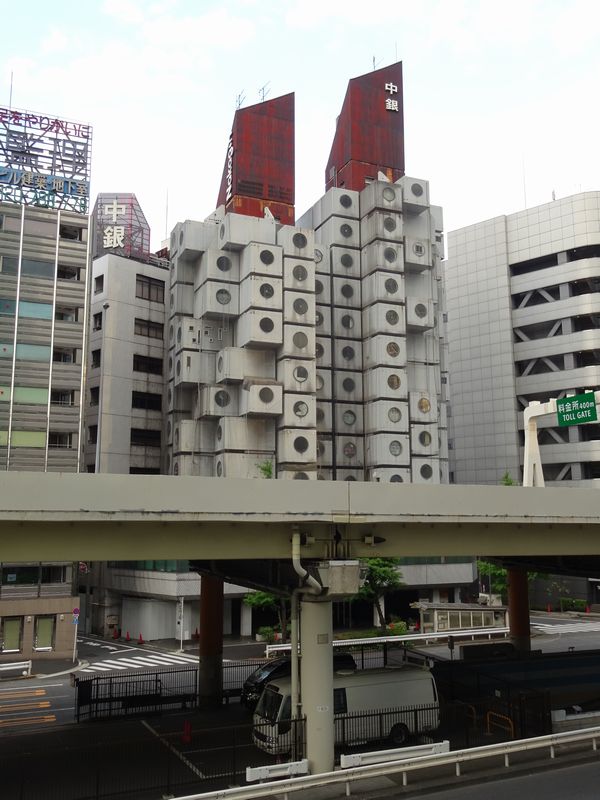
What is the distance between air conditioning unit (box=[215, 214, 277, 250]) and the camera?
61188 mm

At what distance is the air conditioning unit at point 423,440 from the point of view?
65.4 meters

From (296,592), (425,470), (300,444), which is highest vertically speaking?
(300,444)

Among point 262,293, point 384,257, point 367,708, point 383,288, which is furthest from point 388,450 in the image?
point 367,708

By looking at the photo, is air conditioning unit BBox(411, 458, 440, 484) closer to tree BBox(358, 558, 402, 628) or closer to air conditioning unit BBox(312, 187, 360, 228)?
tree BBox(358, 558, 402, 628)

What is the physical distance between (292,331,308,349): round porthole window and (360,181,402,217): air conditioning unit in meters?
14.2

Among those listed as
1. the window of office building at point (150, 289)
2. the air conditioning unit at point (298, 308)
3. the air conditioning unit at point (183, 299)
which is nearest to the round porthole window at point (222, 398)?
the air conditioning unit at point (298, 308)

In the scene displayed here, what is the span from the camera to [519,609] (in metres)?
37.7

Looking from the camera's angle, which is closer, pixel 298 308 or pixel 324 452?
pixel 298 308

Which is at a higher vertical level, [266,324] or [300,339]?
[266,324]

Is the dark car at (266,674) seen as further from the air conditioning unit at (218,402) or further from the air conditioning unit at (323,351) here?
the air conditioning unit at (323,351)

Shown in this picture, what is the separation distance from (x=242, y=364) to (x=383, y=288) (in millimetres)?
14940

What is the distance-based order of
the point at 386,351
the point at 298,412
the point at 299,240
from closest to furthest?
the point at 298,412, the point at 299,240, the point at 386,351

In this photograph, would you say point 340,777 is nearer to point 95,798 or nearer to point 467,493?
point 95,798

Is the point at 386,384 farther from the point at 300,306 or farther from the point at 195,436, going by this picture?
the point at 195,436
